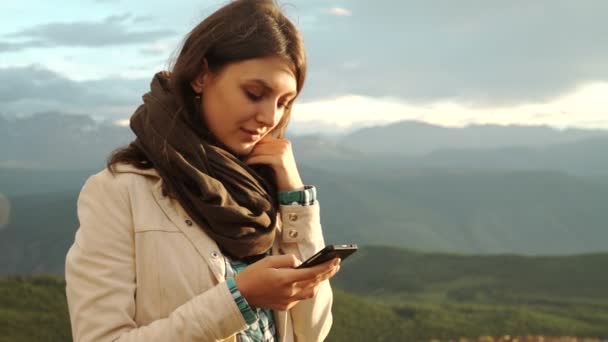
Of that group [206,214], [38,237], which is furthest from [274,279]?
[38,237]

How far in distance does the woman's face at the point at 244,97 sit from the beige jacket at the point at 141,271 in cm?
33

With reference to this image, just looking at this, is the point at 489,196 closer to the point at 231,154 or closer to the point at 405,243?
the point at 405,243

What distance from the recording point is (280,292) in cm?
234

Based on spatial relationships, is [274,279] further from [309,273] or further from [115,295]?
[115,295]

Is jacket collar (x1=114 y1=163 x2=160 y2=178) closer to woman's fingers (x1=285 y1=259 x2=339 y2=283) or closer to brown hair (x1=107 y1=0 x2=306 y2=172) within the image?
brown hair (x1=107 y1=0 x2=306 y2=172)

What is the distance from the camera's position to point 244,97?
2.61 meters

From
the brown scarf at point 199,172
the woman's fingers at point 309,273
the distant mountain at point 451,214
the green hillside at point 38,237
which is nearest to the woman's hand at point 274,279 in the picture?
the woman's fingers at point 309,273

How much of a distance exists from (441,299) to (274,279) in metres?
20.9

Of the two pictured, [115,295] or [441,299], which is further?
[441,299]

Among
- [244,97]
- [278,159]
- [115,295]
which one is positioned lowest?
[115,295]

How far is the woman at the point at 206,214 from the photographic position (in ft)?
7.70

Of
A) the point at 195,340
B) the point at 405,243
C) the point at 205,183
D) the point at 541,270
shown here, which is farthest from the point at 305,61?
the point at 405,243

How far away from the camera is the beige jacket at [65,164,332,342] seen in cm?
233

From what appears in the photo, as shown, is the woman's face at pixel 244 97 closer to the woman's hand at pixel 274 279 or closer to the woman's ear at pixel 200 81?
the woman's ear at pixel 200 81
